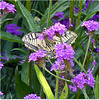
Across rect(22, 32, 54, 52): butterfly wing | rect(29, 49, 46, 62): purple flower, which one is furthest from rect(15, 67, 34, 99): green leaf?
rect(29, 49, 46, 62): purple flower

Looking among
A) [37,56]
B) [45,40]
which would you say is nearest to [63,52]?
[37,56]

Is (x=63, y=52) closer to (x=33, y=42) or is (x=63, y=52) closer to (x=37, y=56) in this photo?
(x=37, y=56)

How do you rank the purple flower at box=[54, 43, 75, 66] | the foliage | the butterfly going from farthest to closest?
the foliage → the butterfly → the purple flower at box=[54, 43, 75, 66]

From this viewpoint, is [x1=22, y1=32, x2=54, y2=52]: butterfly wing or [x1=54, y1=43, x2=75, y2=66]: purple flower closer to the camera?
[x1=54, y1=43, x2=75, y2=66]: purple flower

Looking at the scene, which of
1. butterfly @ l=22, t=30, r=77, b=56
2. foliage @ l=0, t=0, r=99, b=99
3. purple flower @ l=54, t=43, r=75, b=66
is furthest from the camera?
foliage @ l=0, t=0, r=99, b=99

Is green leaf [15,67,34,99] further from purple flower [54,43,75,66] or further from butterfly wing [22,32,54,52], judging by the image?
purple flower [54,43,75,66]

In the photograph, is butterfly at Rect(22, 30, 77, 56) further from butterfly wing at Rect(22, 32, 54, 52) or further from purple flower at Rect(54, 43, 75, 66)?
purple flower at Rect(54, 43, 75, 66)

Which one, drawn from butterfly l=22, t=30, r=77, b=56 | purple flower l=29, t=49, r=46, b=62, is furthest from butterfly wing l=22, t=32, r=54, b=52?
purple flower l=29, t=49, r=46, b=62

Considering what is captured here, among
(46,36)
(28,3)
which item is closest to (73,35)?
(46,36)

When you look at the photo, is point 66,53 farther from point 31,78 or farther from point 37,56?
point 31,78

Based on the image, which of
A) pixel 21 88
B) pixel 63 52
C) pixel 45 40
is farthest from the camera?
pixel 21 88

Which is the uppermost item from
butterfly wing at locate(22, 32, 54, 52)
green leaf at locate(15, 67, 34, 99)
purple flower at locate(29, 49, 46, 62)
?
butterfly wing at locate(22, 32, 54, 52)

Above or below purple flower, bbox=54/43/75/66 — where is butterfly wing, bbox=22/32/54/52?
above
